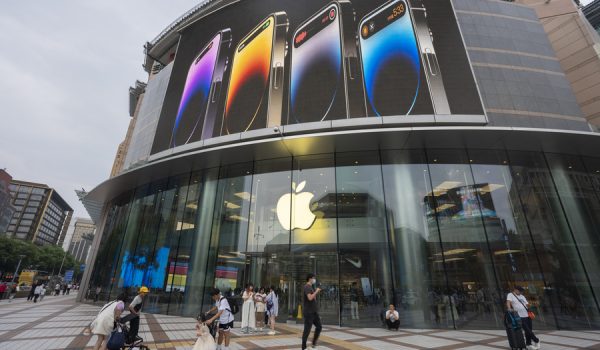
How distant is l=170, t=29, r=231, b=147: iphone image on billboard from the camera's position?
57.0 ft

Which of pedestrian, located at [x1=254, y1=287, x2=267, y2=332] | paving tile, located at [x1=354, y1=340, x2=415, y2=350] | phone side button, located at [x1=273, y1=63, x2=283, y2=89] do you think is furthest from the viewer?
phone side button, located at [x1=273, y1=63, x2=283, y2=89]

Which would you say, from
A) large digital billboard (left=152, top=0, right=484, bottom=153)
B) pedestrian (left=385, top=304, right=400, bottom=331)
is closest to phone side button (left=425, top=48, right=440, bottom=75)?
large digital billboard (left=152, top=0, right=484, bottom=153)

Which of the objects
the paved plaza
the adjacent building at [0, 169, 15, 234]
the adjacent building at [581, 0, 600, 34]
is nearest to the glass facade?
the paved plaza

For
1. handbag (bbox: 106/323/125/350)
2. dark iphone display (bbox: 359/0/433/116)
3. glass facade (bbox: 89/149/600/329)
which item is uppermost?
dark iphone display (bbox: 359/0/433/116)

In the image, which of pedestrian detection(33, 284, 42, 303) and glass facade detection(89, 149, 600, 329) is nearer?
glass facade detection(89, 149, 600, 329)

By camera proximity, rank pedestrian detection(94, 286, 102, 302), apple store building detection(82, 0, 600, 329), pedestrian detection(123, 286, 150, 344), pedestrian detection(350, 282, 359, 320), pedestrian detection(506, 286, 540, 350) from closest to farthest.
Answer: pedestrian detection(123, 286, 150, 344), pedestrian detection(506, 286, 540, 350), pedestrian detection(350, 282, 359, 320), apple store building detection(82, 0, 600, 329), pedestrian detection(94, 286, 102, 302)

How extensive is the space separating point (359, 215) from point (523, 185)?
8.44 m

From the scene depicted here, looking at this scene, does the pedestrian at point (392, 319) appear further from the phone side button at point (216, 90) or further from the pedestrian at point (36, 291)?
the pedestrian at point (36, 291)

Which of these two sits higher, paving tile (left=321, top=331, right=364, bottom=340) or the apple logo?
the apple logo

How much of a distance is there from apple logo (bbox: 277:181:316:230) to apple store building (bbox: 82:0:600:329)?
81 millimetres

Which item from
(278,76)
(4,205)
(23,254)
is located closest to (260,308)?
(278,76)

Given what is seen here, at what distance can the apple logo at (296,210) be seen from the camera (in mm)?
13766

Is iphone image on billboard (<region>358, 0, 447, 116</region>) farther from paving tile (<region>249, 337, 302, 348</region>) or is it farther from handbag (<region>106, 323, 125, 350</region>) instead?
handbag (<region>106, 323, 125, 350</region>)

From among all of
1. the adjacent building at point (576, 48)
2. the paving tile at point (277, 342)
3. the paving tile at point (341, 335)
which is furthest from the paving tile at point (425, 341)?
the adjacent building at point (576, 48)
